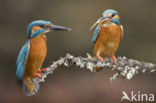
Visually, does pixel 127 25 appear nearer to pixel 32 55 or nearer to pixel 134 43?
pixel 134 43

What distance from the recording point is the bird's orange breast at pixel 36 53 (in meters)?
1.67

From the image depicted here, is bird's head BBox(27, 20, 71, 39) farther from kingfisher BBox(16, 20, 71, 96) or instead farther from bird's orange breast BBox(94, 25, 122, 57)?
bird's orange breast BBox(94, 25, 122, 57)

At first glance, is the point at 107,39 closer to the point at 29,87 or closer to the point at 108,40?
the point at 108,40

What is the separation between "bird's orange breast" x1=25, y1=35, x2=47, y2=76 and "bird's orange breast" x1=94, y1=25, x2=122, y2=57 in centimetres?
49

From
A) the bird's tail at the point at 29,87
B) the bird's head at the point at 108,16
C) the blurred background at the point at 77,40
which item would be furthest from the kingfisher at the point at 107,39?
the blurred background at the point at 77,40

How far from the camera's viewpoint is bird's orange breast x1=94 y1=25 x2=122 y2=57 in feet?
6.84

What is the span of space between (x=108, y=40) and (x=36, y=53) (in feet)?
1.97

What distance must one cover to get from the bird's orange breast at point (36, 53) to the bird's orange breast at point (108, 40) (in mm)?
492

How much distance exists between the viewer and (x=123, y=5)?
210 inches

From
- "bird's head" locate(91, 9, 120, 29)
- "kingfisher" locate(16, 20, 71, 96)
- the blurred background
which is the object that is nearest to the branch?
"kingfisher" locate(16, 20, 71, 96)

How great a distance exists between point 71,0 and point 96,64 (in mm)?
3244

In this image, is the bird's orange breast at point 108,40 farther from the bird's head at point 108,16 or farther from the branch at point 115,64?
the bird's head at point 108,16

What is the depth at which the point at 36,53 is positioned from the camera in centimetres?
169

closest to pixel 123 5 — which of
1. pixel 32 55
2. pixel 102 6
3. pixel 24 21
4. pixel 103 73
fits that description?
pixel 102 6
